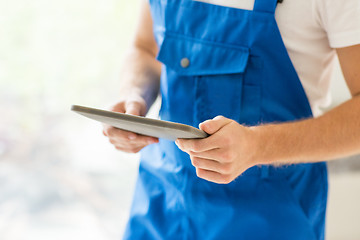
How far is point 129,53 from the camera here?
1409mm

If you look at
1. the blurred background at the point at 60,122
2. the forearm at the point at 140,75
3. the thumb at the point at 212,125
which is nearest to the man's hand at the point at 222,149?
the thumb at the point at 212,125

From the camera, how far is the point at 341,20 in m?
0.97

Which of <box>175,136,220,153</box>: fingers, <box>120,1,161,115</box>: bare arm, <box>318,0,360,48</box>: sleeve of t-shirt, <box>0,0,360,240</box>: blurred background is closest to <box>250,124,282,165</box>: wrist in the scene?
<box>175,136,220,153</box>: fingers

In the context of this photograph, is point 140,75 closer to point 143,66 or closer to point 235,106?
point 143,66

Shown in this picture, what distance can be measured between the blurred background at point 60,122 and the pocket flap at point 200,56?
1.17 metres

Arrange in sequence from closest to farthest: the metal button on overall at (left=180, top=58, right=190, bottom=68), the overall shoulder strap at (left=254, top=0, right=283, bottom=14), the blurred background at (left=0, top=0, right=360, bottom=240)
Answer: the overall shoulder strap at (left=254, top=0, right=283, bottom=14)
the metal button on overall at (left=180, top=58, right=190, bottom=68)
the blurred background at (left=0, top=0, right=360, bottom=240)

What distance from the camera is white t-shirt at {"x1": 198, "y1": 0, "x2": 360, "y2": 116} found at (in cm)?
96

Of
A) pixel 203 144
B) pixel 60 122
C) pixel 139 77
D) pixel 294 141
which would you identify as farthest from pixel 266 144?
pixel 60 122

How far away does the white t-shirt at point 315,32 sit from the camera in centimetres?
96

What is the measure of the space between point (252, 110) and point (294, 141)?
14 centimetres

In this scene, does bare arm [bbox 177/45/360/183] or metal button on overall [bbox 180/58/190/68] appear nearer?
bare arm [bbox 177/45/360/183]

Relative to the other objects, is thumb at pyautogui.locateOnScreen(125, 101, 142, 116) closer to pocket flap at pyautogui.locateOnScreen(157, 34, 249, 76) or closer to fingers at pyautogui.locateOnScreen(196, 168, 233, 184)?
pocket flap at pyautogui.locateOnScreen(157, 34, 249, 76)

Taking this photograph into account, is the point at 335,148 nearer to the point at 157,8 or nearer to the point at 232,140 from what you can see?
the point at 232,140

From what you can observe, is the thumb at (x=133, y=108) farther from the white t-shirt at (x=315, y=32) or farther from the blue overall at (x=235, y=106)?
the white t-shirt at (x=315, y=32)
